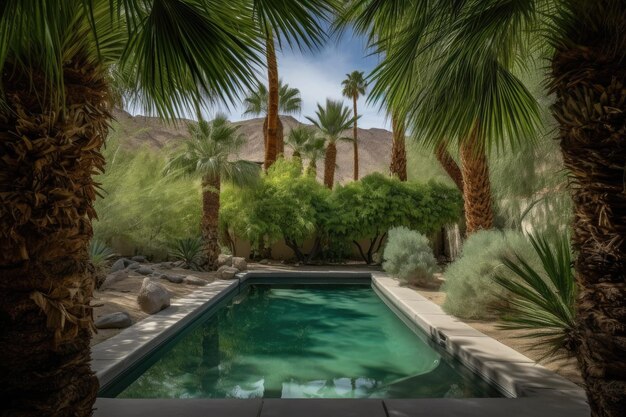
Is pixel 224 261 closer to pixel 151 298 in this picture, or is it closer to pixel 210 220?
pixel 210 220

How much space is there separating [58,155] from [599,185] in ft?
10.6

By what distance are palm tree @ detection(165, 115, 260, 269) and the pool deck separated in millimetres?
6740

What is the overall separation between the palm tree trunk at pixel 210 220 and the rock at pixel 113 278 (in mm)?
3525

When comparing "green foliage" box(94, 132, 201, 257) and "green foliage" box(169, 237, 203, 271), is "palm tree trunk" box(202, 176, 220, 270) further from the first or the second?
"green foliage" box(94, 132, 201, 257)

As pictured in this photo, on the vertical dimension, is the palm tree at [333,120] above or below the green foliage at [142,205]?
above

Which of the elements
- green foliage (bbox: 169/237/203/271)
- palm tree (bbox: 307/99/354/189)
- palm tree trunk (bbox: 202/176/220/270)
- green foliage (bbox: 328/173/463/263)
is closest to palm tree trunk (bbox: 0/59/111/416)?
palm tree trunk (bbox: 202/176/220/270)

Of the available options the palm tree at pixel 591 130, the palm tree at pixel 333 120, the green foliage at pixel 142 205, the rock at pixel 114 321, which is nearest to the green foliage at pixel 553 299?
the palm tree at pixel 591 130

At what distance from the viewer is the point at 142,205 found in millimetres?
13281

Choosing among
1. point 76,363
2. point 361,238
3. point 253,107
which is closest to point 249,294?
point 361,238

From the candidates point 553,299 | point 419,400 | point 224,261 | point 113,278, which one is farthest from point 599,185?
point 224,261

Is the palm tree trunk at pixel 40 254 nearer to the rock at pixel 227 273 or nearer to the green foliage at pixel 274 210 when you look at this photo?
the rock at pixel 227 273

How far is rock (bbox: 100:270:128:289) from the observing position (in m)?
9.43

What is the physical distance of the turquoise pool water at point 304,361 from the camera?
15.9 ft

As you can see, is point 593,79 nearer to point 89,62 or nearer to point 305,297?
point 89,62
